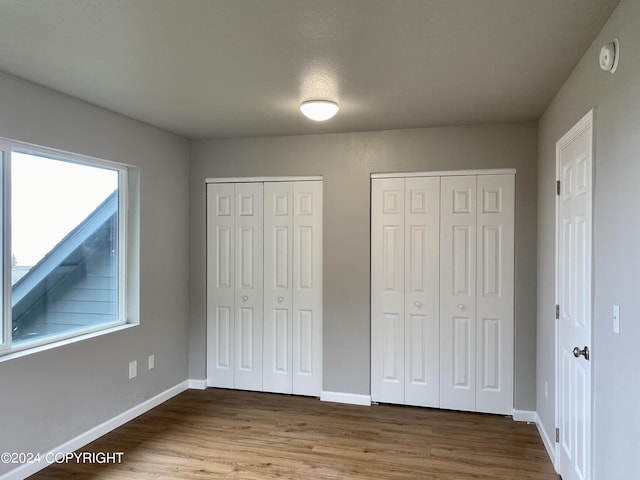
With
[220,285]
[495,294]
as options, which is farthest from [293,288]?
[495,294]

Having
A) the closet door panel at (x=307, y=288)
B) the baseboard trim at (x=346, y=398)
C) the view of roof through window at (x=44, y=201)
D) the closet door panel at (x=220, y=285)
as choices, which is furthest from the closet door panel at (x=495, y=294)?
the view of roof through window at (x=44, y=201)

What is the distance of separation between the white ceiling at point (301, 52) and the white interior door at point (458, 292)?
76 cm

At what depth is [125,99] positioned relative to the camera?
3096 mm

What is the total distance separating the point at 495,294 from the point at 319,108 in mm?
2204

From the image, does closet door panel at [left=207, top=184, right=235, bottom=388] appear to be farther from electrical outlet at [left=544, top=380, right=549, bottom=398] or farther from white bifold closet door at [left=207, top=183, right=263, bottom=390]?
electrical outlet at [left=544, top=380, right=549, bottom=398]

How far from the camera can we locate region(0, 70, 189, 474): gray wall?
2658mm

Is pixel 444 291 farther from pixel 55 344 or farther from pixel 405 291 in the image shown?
pixel 55 344

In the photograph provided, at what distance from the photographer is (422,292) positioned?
3883mm

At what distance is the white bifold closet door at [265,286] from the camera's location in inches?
165

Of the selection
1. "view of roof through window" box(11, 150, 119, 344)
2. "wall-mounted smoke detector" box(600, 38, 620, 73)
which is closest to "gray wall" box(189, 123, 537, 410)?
"view of roof through window" box(11, 150, 119, 344)

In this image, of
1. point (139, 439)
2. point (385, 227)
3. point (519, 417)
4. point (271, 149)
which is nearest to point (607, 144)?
point (385, 227)

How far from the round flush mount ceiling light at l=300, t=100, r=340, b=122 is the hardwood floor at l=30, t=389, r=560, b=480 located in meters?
2.43

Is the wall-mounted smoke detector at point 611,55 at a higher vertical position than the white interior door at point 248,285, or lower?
higher

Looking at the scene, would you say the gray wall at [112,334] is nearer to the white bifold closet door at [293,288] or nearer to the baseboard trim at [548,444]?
the white bifold closet door at [293,288]
